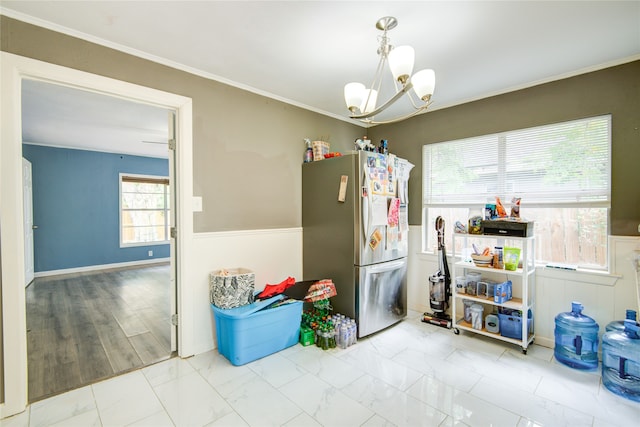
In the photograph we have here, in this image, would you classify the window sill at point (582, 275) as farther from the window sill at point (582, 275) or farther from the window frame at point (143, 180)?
the window frame at point (143, 180)

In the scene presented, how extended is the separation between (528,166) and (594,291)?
47.5 inches

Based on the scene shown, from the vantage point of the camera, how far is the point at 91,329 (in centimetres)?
307

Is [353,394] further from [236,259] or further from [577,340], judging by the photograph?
[577,340]

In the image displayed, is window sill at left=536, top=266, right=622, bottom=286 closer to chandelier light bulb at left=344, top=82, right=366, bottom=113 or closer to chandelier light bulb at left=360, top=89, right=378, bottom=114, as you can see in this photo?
chandelier light bulb at left=360, top=89, right=378, bottom=114

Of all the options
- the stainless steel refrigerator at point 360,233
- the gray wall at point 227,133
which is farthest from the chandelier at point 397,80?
the gray wall at point 227,133

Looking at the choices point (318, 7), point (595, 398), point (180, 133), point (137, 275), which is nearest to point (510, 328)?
point (595, 398)

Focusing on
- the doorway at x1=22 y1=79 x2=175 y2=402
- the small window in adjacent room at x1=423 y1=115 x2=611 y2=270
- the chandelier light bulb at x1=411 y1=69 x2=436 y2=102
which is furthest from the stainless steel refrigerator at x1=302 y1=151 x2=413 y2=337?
the doorway at x1=22 y1=79 x2=175 y2=402

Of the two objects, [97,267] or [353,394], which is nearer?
[353,394]

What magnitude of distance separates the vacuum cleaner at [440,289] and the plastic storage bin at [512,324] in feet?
1.71

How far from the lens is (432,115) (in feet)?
11.1

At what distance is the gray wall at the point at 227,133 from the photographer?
191cm

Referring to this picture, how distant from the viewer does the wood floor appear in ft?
7.34

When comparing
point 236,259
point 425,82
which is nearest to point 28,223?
point 236,259

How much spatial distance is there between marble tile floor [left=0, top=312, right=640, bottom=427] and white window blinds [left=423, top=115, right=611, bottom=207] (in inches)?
57.5
